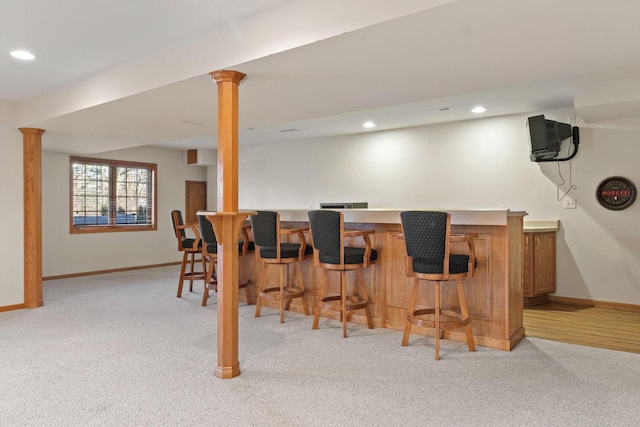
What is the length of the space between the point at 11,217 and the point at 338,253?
3.84 m

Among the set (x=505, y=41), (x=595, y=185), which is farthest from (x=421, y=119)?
(x=505, y=41)

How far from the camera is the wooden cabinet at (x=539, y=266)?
4961 millimetres

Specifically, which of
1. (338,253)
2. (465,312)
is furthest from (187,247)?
(465,312)

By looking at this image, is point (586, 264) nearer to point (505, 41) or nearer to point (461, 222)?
point (461, 222)

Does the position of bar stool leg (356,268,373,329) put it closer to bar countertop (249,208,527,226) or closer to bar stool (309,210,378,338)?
bar stool (309,210,378,338)

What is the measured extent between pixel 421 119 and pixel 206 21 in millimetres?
3738

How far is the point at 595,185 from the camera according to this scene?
499 cm

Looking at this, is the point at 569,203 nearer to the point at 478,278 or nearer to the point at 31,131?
the point at 478,278

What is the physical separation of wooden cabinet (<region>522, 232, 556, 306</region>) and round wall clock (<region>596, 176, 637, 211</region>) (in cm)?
65

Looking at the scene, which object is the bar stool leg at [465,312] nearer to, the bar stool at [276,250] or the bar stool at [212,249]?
the bar stool at [276,250]

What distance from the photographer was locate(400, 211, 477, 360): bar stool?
3107 millimetres

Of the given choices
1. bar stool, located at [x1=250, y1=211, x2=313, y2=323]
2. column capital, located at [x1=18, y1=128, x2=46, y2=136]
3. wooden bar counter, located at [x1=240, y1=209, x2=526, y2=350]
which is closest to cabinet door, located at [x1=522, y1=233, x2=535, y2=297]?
wooden bar counter, located at [x1=240, y1=209, x2=526, y2=350]

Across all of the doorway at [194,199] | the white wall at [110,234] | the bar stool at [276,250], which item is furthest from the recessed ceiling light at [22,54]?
the doorway at [194,199]

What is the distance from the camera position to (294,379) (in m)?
2.74
